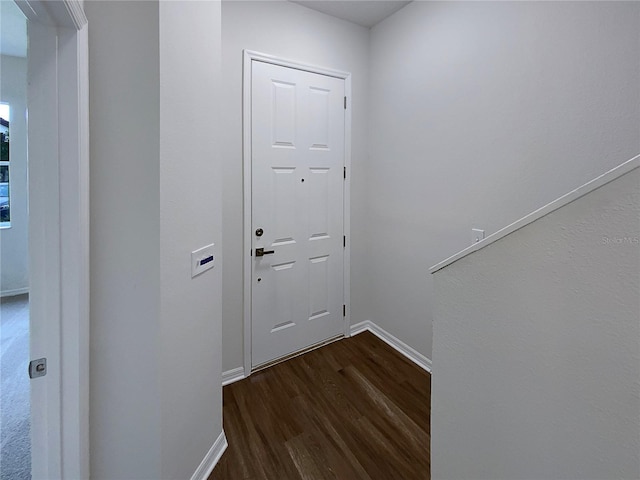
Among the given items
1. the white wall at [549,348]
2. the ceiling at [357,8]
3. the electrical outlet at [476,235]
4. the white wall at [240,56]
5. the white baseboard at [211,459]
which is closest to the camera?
the white wall at [549,348]

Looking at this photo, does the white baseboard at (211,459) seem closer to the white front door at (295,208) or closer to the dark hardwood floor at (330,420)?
the dark hardwood floor at (330,420)

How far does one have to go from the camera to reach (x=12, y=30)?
1084 millimetres

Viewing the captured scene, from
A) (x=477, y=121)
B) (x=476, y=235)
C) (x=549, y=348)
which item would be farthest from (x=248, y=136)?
(x=549, y=348)

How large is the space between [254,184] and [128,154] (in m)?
1.18

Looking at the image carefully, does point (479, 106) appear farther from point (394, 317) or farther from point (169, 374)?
point (169, 374)

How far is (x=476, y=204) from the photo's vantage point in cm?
198

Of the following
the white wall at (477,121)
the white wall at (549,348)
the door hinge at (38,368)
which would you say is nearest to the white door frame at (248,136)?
the white wall at (477,121)

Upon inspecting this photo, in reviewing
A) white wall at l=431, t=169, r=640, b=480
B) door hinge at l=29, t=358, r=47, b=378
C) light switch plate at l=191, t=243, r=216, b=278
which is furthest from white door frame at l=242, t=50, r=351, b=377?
white wall at l=431, t=169, r=640, b=480

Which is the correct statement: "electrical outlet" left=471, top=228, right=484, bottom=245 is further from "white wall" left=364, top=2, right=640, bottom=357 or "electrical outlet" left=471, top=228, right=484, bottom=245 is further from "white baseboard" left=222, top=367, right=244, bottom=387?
"white baseboard" left=222, top=367, right=244, bottom=387


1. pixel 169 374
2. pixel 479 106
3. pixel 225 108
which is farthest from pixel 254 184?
pixel 479 106

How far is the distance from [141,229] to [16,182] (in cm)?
45

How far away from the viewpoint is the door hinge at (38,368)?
0.99 metres

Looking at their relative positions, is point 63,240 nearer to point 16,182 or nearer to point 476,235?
point 16,182

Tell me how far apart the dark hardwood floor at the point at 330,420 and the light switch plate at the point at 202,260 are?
1005 mm
